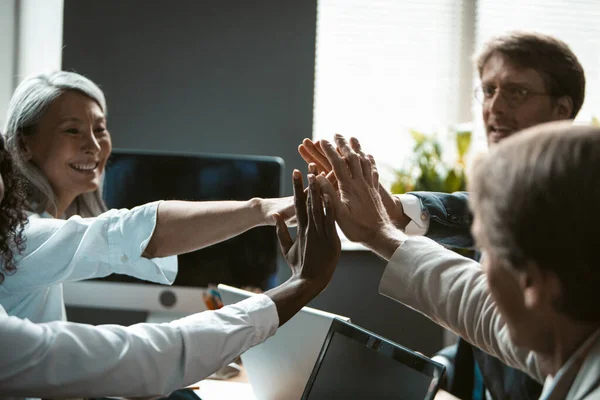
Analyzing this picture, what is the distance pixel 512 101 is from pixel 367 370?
1.11m

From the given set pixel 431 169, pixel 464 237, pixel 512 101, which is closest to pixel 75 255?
pixel 464 237

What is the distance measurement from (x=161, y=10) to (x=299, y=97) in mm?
748

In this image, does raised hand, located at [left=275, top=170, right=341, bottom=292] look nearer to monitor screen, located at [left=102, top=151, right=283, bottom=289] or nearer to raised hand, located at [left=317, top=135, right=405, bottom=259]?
raised hand, located at [left=317, top=135, right=405, bottom=259]

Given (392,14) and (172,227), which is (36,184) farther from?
(392,14)

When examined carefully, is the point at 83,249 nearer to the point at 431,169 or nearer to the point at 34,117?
the point at 34,117

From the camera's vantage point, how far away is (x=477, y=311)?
117 cm

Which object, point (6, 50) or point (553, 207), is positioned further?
point (6, 50)

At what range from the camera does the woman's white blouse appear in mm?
1643

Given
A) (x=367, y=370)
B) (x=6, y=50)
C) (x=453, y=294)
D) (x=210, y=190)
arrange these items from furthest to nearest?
(x=6, y=50) < (x=210, y=190) < (x=367, y=370) < (x=453, y=294)

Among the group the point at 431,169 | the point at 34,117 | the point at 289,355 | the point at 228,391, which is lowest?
the point at 228,391

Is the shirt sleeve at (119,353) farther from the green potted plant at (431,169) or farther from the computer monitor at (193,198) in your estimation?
the green potted plant at (431,169)

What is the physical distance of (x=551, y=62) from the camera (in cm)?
198

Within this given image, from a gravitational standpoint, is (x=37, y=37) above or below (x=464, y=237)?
above

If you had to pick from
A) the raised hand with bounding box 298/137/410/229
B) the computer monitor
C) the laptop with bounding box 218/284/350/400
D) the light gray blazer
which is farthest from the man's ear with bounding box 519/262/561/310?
the computer monitor
